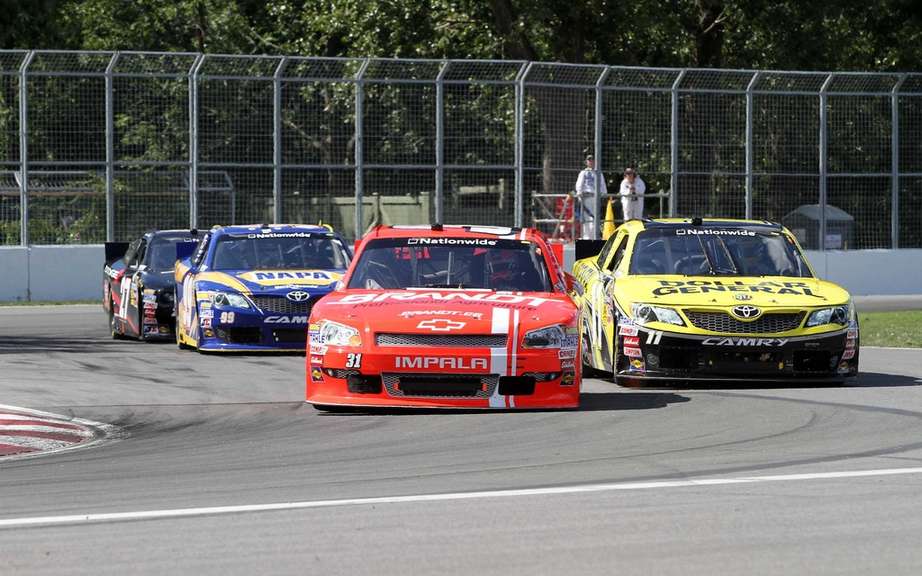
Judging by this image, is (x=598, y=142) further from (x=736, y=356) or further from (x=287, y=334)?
(x=736, y=356)

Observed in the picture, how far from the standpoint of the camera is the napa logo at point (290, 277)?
16.4 metres

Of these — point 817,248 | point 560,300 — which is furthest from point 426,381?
point 817,248

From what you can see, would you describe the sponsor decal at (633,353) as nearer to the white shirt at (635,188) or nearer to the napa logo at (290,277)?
the napa logo at (290,277)

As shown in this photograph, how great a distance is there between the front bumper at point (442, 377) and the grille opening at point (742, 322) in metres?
1.91

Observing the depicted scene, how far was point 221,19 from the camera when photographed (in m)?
46.2

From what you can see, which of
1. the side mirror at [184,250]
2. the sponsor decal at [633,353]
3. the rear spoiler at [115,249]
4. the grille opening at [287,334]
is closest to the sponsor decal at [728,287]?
the sponsor decal at [633,353]

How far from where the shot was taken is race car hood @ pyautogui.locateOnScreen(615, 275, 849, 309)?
43.3 feet

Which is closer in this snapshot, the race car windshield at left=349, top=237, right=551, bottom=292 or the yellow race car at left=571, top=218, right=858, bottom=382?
the race car windshield at left=349, top=237, right=551, bottom=292

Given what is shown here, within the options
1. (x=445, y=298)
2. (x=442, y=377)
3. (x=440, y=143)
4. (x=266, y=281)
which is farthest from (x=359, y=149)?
(x=442, y=377)

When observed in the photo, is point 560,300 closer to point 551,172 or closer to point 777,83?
point 551,172

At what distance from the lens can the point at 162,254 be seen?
19344 mm

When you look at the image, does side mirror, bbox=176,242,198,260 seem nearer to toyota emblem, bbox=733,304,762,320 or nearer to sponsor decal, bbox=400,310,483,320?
sponsor decal, bbox=400,310,483,320

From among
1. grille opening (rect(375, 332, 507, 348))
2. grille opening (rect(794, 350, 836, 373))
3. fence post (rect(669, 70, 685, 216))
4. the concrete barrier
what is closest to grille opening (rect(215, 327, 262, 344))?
grille opening (rect(375, 332, 507, 348))

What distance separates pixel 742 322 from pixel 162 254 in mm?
8323
